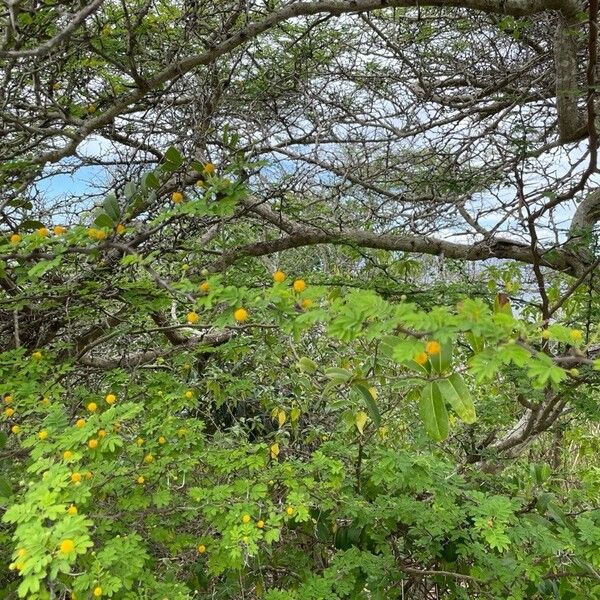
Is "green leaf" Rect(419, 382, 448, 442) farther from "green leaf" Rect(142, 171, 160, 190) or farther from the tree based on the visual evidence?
"green leaf" Rect(142, 171, 160, 190)

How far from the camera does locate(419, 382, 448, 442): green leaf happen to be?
1.27m

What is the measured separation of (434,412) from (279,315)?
401mm

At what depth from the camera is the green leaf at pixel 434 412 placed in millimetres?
1267

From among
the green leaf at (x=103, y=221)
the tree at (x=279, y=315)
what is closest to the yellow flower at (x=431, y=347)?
the tree at (x=279, y=315)

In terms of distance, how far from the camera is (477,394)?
12.5 feet

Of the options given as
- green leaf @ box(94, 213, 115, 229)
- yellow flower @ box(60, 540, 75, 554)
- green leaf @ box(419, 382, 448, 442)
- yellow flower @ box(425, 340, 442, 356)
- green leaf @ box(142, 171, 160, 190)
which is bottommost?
yellow flower @ box(60, 540, 75, 554)

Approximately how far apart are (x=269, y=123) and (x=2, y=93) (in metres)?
1.31

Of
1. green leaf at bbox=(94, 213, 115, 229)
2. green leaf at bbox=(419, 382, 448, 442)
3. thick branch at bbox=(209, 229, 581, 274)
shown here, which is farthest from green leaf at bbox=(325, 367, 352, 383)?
thick branch at bbox=(209, 229, 581, 274)

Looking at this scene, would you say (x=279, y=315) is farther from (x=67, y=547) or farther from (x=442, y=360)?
(x=67, y=547)

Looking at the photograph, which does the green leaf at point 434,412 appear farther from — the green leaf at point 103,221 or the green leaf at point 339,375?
the green leaf at point 103,221

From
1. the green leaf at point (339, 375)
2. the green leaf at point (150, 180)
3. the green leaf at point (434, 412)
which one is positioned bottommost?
the green leaf at point (434, 412)

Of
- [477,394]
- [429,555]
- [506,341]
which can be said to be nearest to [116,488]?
[429,555]

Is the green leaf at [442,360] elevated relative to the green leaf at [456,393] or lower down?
elevated

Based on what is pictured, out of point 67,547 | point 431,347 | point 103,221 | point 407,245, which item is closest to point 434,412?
point 431,347
